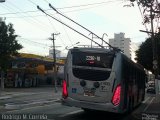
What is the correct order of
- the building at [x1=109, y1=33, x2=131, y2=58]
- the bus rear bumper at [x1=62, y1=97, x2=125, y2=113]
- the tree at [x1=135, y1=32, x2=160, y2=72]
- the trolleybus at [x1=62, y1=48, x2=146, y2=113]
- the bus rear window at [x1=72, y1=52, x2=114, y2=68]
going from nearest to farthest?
the bus rear bumper at [x1=62, y1=97, x2=125, y2=113]
the trolleybus at [x1=62, y1=48, x2=146, y2=113]
the bus rear window at [x1=72, y1=52, x2=114, y2=68]
the building at [x1=109, y1=33, x2=131, y2=58]
the tree at [x1=135, y1=32, x2=160, y2=72]

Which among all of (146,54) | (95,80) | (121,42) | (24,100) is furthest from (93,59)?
(146,54)

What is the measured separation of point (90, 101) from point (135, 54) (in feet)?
210

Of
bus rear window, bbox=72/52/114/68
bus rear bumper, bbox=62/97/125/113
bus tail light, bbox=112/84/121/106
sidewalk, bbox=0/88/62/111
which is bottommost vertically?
sidewalk, bbox=0/88/62/111

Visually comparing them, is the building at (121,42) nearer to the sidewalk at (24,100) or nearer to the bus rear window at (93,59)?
the sidewalk at (24,100)

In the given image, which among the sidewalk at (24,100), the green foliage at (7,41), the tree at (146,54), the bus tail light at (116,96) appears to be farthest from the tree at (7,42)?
the bus tail light at (116,96)

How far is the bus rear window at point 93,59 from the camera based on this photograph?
18172 millimetres

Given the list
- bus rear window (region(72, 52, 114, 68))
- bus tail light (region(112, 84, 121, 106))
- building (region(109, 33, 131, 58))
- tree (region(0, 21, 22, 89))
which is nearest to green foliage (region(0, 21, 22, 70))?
tree (region(0, 21, 22, 89))

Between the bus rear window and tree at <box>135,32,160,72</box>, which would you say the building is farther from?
the bus rear window

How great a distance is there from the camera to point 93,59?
18.5m

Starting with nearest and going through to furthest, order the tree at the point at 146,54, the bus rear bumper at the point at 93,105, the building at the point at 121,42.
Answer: the bus rear bumper at the point at 93,105 → the building at the point at 121,42 → the tree at the point at 146,54

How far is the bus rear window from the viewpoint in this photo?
18.2 meters

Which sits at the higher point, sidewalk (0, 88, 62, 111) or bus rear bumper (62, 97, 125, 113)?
bus rear bumper (62, 97, 125, 113)

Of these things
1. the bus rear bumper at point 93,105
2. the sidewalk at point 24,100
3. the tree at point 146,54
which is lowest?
the sidewalk at point 24,100

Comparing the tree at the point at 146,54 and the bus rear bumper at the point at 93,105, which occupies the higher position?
the tree at the point at 146,54
